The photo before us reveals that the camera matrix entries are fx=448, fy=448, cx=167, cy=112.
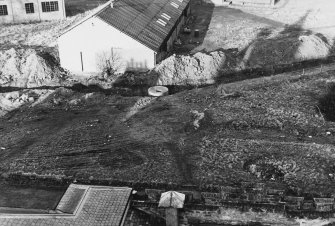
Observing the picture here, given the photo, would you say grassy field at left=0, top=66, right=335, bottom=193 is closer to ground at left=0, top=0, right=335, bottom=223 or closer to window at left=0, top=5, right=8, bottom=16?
ground at left=0, top=0, right=335, bottom=223

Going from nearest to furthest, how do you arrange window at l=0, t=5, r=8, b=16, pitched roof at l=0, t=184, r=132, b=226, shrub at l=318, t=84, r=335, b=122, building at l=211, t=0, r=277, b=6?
1. pitched roof at l=0, t=184, r=132, b=226
2. shrub at l=318, t=84, r=335, b=122
3. window at l=0, t=5, r=8, b=16
4. building at l=211, t=0, r=277, b=6

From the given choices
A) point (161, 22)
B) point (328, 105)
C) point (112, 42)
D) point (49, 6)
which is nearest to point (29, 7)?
point (49, 6)

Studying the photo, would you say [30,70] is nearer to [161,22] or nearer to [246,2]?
[161,22]

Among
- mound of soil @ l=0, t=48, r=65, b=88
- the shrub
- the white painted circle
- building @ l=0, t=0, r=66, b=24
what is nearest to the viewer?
the shrub

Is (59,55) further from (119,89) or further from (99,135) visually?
(99,135)

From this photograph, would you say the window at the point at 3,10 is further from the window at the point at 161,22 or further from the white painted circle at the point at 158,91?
the white painted circle at the point at 158,91

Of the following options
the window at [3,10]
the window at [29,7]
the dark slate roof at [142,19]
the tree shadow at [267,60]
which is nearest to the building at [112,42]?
the dark slate roof at [142,19]

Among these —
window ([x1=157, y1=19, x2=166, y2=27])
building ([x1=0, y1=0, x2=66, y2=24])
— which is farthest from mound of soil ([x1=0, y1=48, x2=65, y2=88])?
building ([x1=0, y1=0, x2=66, y2=24])
